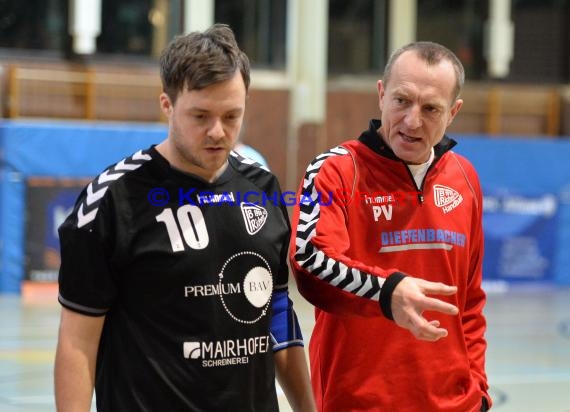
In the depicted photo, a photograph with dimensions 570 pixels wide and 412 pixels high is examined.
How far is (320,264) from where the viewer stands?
9.48 ft

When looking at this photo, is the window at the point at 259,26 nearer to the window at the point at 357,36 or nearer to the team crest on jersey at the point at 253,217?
the window at the point at 357,36

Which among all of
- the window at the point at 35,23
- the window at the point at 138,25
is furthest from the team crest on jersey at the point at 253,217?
the window at the point at 138,25

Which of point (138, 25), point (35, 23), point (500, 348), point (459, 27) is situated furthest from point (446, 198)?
point (459, 27)

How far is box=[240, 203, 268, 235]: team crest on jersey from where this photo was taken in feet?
9.07

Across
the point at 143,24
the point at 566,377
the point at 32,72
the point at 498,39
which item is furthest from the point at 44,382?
the point at 498,39

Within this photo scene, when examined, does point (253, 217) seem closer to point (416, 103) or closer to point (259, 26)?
point (416, 103)

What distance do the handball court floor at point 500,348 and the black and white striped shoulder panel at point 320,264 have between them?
190 inches

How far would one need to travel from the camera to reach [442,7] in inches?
806

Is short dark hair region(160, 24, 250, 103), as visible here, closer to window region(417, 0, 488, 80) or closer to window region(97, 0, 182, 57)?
window region(97, 0, 182, 57)

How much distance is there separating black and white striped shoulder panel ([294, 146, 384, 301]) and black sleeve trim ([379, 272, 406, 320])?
2 centimetres

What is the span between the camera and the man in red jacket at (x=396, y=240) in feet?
10.1

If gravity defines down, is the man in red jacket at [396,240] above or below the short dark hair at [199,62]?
below

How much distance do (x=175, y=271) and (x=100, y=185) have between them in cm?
29

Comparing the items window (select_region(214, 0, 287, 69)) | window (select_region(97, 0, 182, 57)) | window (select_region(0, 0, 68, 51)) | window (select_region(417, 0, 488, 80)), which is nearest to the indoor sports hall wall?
window (select_region(0, 0, 68, 51))
